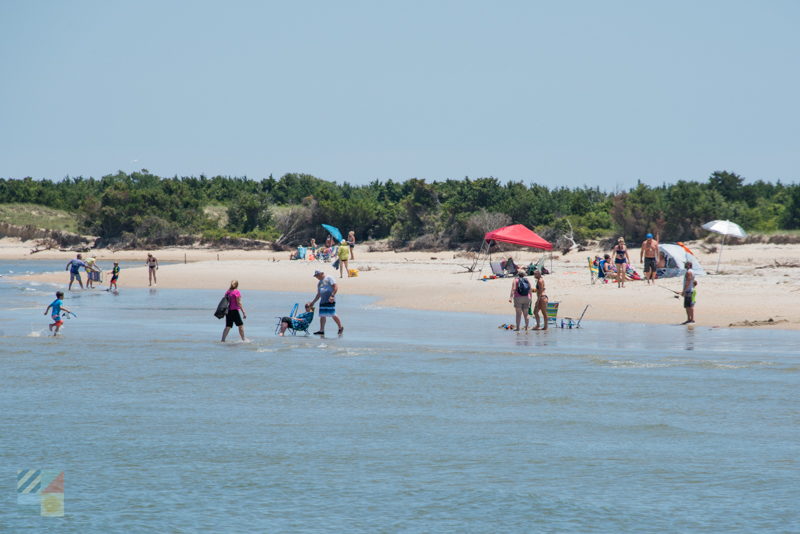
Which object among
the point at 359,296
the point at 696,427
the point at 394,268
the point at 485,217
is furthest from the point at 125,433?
the point at 485,217

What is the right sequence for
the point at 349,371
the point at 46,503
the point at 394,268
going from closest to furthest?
the point at 46,503 → the point at 349,371 → the point at 394,268

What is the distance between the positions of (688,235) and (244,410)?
38.8 meters

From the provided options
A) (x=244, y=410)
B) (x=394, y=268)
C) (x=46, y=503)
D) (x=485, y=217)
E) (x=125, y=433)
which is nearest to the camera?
(x=46, y=503)

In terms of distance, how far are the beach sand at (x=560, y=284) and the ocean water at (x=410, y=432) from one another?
3909 mm

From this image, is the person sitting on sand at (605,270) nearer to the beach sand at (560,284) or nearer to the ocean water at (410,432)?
the beach sand at (560,284)

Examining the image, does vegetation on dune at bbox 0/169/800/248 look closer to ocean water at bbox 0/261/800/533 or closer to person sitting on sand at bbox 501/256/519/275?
person sitting on sand at bbox 501/256/519/275

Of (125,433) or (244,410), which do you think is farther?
(244,410)

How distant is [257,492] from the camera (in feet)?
33.2

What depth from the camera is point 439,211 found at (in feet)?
204

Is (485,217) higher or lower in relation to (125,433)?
higher

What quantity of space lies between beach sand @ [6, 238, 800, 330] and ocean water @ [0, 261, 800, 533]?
12.8 feet

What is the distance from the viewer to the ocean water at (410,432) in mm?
9430

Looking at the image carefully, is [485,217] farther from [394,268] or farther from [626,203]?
[394,268]

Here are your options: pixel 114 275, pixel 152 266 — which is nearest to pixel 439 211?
pixel 152 266
